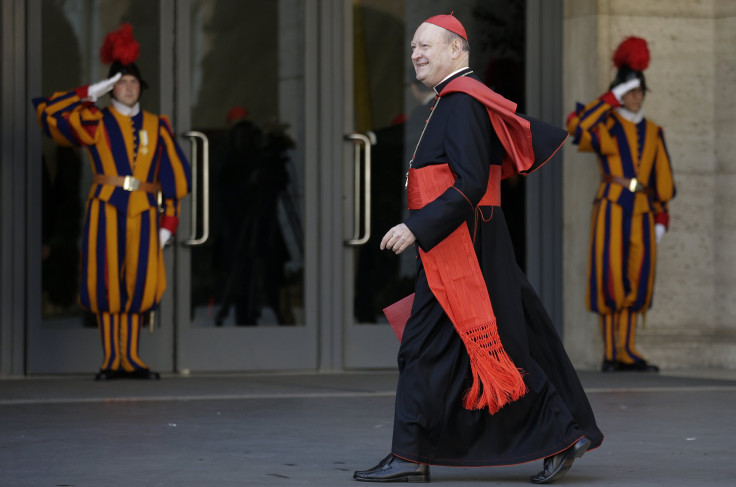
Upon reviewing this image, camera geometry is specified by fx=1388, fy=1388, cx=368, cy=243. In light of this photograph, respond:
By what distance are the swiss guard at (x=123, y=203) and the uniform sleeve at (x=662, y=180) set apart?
9.82ft

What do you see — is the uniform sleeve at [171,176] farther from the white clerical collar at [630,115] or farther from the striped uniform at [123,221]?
the white clerical collar at [630,115]

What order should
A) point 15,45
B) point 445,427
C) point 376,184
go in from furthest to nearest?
point 376,184, point 15,45, point 445,427

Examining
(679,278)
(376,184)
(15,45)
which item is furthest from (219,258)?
(679,278)

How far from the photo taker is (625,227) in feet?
29.0

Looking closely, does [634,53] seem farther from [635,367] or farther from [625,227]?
[635,367]

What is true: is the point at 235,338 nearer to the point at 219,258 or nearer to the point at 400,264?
the point at 219,258

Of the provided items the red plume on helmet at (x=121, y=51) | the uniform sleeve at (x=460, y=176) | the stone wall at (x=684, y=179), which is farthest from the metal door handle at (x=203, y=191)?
the uniform sleeve at (x=460, y=176)

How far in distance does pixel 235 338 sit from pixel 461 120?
4750mm

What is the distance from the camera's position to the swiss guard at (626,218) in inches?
347

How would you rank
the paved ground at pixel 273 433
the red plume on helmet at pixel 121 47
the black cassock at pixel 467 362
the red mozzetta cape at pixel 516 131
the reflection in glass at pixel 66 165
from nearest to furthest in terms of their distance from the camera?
the black cassock at pixel 467 362, the red mozzetta cape at pixel 516 131, the paved ground at pixel 273 433, the red plume on helmet at pixel 121 47, the reflection in glass at pixel 66 165

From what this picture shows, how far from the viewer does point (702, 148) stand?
30.7ft

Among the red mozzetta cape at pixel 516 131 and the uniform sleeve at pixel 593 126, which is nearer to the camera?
the red mozzetta cape at pixel 516 131

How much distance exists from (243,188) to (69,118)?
1.41 m

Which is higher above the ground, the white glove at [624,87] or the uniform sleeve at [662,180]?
the white glove at [624,87]
